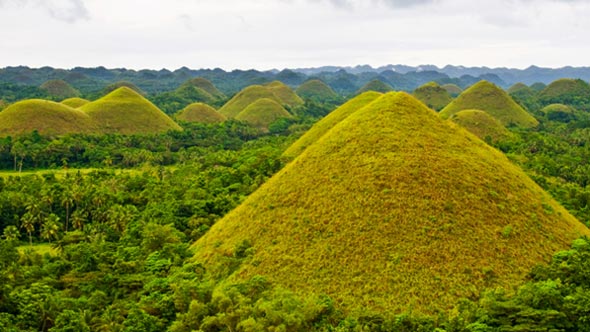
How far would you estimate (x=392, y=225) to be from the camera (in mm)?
28172

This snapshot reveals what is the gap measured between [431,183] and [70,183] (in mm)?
36418

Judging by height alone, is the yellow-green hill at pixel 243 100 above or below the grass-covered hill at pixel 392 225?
above

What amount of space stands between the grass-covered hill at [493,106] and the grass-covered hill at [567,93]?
55.5 m

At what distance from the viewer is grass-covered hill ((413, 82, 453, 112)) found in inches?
5684

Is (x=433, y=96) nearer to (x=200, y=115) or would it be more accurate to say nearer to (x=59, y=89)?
(x=200, y=115)

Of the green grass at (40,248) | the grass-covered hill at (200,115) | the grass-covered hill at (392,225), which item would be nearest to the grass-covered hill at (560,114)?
the grass-covered hill at (200,115)

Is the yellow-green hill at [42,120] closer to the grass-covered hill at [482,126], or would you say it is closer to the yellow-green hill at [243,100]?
the yellow-green hill at [243,100]

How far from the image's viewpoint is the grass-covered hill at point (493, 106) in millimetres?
106069

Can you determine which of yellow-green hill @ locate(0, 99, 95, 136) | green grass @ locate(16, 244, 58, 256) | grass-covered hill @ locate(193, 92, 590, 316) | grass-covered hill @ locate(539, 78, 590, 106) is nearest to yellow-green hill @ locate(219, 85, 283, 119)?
yellow-green hill @ locate(0, 99, 95, 136)

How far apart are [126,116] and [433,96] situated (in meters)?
92.1

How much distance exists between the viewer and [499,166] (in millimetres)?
35531

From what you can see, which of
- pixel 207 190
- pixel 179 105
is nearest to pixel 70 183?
pixel 207 190

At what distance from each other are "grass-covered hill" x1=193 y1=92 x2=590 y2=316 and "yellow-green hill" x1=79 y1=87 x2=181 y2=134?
6821 cm

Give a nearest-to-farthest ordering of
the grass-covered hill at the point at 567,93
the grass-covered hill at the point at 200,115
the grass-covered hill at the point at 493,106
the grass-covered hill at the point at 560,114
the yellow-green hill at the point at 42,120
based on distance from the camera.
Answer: the yellow-green hill at the point at 42,120
the grass-covered hill at the point at 493,106
the grass-covered hill at the point at 200,115
the grass-covered hill at the point at 560,114
the grass-covered hill at the point at 567,93
